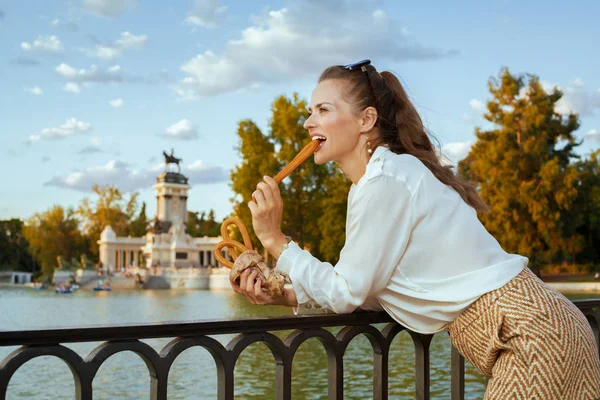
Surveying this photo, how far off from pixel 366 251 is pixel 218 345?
458mm

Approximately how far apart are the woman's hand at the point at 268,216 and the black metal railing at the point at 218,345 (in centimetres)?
23

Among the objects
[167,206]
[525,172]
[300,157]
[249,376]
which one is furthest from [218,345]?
[167,206]

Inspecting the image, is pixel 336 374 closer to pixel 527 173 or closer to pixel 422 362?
pixel 422 362

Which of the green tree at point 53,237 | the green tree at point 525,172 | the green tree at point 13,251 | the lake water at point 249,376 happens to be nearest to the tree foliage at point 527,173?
the green tree at point 525,172

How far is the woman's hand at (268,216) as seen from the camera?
2098 mm

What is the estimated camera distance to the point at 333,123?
7.09ft

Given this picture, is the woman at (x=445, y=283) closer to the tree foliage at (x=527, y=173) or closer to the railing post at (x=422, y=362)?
the railing post at (x=422, y=362)

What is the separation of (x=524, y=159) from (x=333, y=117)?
31488 mm

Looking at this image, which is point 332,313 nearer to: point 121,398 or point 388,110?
point 388,110

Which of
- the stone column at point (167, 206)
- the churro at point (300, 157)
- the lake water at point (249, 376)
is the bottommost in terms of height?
the lake water at point (249, 376)

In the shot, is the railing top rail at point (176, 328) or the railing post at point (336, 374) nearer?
the railing top rail at point (176, 328)

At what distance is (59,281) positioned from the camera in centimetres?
6200

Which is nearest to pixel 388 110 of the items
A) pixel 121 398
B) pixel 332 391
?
pixel 332 391

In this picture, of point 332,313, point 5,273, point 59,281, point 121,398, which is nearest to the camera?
point 332,313
